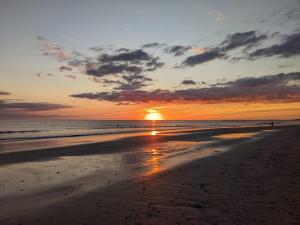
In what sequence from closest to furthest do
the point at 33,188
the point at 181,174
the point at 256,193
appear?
the point at 256,193
the point at 33,188
the point at 181,174

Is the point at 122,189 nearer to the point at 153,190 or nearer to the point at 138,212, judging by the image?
the point at 153,190

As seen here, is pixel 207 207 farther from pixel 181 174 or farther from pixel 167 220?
pixel 181 174

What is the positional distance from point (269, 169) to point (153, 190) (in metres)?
6.99

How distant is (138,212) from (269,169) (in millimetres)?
8883

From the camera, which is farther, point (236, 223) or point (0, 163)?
point (0, 163)

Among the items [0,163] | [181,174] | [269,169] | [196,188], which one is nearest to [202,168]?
[181,174]

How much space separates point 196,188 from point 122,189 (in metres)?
2.94

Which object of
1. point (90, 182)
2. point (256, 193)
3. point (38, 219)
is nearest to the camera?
point (38, 219)

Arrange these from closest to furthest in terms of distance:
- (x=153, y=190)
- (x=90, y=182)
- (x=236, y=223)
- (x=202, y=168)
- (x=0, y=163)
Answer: (x=236, y=223) < (x=153, y=190) < (x=90, y=182) < (x=202, y=168) < (x=0, y=163)

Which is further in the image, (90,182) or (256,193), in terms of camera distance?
(90,182)

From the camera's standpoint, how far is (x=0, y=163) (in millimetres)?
18453

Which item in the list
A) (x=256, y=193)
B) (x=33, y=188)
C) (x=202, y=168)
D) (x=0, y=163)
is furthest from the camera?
(x=0, y=163)

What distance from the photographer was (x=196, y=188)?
10703 millimetres

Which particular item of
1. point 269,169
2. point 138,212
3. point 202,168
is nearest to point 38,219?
point 138,212
